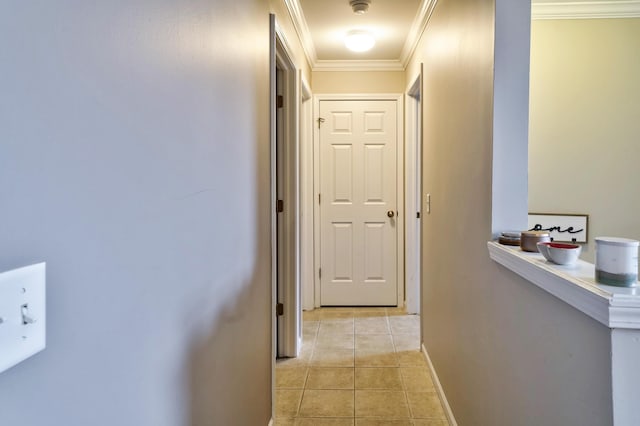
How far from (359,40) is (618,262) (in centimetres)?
276

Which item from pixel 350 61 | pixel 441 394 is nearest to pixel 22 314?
pixel 441 394

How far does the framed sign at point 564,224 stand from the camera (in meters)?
2.43

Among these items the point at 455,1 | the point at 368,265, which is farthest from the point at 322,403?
the point at 455,1

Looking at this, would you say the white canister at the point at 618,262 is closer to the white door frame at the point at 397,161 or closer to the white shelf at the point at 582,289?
the white shelf at the point at 582,289

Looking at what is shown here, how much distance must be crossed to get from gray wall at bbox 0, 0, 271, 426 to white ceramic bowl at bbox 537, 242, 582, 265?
904 millimetres

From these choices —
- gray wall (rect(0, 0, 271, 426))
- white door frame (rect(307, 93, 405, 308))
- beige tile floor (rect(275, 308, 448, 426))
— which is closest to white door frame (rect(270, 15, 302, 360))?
beige tile floor (rect(275, 308, 448, 426))

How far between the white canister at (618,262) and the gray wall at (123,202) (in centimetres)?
90

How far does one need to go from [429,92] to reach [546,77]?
2.20 ft

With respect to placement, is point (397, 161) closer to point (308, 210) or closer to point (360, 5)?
point (308, 210)

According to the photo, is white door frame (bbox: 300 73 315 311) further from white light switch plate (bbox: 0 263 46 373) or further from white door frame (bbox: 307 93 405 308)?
white light switch plate (bbox: 0 263 46 373)

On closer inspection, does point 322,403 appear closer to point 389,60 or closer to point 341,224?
point 341,224

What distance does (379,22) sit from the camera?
3.00m

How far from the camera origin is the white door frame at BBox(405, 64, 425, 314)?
3.78m

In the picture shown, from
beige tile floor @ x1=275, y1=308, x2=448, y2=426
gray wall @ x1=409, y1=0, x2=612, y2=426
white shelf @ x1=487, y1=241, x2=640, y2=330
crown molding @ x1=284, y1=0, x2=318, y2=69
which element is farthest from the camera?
crown molding @ x1=284, y1=0, x2=318, y2=69
